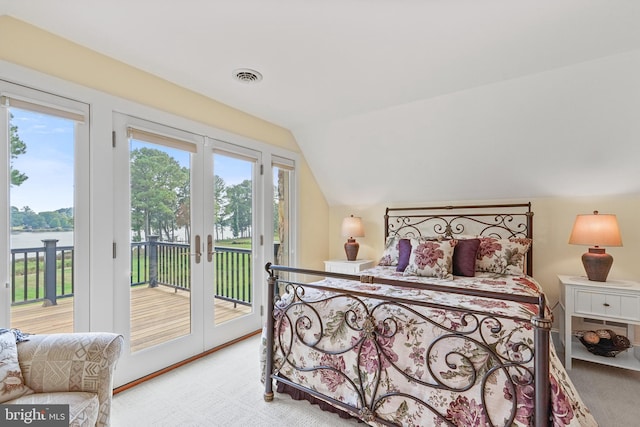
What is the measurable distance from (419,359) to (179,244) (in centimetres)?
210

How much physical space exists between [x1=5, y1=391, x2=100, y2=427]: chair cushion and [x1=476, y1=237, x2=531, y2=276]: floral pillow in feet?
9.87

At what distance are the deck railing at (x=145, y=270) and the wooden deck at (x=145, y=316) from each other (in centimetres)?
6

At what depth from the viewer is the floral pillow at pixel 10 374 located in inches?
49.2

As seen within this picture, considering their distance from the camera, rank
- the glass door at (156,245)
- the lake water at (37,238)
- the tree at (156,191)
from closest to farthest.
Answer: the lake water at (37,238) → the glass door at (156,245) → the tree at (156,191)

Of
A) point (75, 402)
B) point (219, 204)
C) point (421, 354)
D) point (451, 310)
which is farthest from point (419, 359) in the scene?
point (219, 204)

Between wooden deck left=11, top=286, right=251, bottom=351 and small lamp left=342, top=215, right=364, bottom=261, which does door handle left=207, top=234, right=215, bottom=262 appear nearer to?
wooden deck left=11, top=286, right=251, bottom=351

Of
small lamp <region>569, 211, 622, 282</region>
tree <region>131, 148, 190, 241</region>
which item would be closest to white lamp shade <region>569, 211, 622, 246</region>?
small lamp <region>569, 211, 622, 282</region>

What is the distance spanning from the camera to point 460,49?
2064mm

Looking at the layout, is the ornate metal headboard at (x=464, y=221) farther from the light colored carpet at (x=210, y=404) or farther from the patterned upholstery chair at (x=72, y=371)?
the patterned upholstery chair at (x=72, y=371)

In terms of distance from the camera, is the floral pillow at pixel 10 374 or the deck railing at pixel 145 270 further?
the deck railing at pixel 145 270

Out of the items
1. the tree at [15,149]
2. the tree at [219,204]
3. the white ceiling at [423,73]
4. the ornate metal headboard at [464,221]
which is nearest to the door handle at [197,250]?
the tree at [219,204]

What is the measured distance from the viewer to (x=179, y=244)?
2.66m

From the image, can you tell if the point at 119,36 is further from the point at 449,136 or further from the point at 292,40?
the point at 449,136

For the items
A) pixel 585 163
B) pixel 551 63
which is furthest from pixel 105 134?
pixel 585 163
